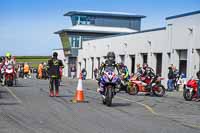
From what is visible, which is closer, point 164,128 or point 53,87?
point 164,128

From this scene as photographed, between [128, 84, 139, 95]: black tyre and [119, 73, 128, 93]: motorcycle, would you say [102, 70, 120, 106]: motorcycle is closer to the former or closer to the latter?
[128, 84, 139, 95]: black tyre

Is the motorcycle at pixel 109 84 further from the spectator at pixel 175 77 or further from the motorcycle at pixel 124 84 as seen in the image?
the spectator at pixel 175 77

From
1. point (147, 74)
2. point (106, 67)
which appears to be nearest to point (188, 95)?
point (147, 74)

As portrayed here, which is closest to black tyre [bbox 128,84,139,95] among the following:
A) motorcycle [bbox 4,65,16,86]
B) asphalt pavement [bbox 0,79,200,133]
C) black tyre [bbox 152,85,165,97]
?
black tyre [bbox 152,85,165,97]

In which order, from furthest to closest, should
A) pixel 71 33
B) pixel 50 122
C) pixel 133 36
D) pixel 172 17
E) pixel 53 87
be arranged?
pixel 71 33 < pixel 133 36 < pixel 172 17 < pixel 53 87 < pixel 50 122

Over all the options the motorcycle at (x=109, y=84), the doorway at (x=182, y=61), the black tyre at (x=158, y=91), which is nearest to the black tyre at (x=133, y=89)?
the black tyre at (x=158, y=91)

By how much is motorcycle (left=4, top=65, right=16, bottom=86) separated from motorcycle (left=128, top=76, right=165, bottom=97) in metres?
6.44

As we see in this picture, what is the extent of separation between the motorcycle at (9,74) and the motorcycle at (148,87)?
6.44 m

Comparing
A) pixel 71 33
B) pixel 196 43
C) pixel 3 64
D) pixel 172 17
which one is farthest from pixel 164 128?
pixel 71 33

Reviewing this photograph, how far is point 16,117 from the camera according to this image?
41.9ft

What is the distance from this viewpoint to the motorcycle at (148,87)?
25000mm

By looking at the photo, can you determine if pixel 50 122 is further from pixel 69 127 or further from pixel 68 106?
pixel 68 106

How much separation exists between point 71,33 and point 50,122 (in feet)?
227

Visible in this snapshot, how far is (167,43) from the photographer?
39.8 m
